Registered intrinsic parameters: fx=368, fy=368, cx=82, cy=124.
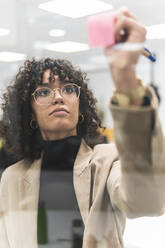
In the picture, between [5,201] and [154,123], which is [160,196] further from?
[5,201]

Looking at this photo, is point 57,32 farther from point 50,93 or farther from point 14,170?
point 14,170

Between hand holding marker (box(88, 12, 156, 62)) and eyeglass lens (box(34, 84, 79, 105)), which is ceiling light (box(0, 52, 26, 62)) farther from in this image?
hand holding marker (box(88, 12, 156, 62))

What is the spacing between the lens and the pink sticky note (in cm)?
63

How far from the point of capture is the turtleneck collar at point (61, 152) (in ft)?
2.94

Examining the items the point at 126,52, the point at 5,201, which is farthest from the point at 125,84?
the point at 5,201

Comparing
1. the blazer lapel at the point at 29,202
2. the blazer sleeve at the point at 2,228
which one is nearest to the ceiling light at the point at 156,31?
the blazer lapel at the point at 29,202

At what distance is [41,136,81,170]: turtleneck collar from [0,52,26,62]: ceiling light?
10.3 inches

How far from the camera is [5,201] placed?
3.29 ft

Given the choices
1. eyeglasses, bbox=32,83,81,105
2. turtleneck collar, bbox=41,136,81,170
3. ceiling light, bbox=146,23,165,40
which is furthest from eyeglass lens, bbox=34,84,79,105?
ceiling light, bbox=146,23,165,40

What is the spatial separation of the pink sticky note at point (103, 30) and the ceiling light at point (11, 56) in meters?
0.37

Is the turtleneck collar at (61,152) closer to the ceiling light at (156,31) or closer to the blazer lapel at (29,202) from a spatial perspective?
the blazer lapel at (29,202)

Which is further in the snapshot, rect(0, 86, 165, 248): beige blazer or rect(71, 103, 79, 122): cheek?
rect(71, 103, 79, 122): cheek

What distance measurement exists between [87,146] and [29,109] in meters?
0.17

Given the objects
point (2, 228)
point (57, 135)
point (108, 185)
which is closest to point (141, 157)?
point (108, 185)
